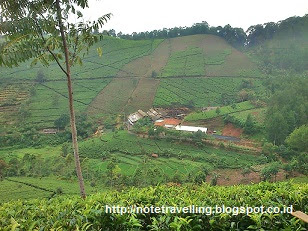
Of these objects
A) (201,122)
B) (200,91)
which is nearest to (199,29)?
(200,91)

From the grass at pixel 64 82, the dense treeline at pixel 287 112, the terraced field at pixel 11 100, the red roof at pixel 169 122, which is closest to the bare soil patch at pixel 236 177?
the dense treeline at pixel 287 112

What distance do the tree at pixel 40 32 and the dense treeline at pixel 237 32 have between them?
2581 inches

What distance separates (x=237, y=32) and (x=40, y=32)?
71061 mm

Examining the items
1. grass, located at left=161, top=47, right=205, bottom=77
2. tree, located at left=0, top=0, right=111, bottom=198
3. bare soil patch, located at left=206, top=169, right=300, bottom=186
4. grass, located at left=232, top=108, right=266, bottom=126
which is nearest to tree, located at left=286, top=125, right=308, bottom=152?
bare soil patch, located at left=206, top=169, right=300, bottom=186

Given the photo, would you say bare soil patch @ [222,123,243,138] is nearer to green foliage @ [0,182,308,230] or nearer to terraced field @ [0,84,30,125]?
terraced field @ [0,84,30,125]

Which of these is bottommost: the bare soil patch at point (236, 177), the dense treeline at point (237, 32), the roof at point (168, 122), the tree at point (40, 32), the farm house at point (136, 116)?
the bare soil patch at point (236, 177)

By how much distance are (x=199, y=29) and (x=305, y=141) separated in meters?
50.9

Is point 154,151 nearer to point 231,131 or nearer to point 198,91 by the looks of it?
point 231,131

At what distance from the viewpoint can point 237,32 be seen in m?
70.0

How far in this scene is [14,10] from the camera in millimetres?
5652

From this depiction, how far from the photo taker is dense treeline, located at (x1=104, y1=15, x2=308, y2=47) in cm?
6638

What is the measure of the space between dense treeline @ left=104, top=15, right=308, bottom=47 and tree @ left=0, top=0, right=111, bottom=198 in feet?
215

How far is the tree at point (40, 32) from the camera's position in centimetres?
543

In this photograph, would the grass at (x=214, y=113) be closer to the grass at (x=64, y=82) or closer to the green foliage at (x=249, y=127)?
the green foliage at (x=249, y=127)
